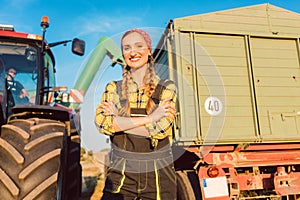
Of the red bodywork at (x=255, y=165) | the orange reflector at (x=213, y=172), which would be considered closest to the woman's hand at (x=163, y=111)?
the red bodywork at (x=255, y=165)

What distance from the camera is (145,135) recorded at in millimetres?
1763

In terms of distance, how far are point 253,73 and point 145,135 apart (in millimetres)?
3040

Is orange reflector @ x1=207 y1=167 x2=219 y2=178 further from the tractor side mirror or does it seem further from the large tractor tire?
the tractor side mirror

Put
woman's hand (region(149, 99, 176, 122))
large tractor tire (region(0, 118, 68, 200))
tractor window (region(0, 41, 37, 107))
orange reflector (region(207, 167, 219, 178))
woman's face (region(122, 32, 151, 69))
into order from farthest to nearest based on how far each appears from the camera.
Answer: tractor window (region(0, 41, 37, 107)) < orange reflector (region(207, 167, 219, 178)) < large tractor tire (region(0, 118, 68, 200)) < woman's face (region(122, 32, 151, 69)) < woman's hand (region(149, 99, 176, 122))

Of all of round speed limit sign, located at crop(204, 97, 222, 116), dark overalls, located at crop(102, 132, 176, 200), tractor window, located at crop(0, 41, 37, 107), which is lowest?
dark overalls, located at crop(102, 132, 176, 200)

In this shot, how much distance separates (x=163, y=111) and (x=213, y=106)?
2433 millimetres

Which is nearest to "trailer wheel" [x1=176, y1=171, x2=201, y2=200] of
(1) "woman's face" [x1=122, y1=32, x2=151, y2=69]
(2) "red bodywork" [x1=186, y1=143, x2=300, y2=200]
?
(2) "red bodywork" [x1=186, y1=143, x2=300, y2=200]

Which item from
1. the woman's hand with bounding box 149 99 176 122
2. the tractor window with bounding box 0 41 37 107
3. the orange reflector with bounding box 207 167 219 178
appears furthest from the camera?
the tractor window with bounding box 0 41 37 107

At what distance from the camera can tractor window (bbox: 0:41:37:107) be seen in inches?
159

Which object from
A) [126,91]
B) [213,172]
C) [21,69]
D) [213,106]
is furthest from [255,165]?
[21,69]

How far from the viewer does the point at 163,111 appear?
1.75m

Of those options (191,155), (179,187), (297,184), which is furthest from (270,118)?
(179,187)

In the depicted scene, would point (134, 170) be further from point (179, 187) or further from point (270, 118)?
point (270, 118)

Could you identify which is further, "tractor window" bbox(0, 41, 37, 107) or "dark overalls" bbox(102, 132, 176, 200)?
"tractor window" bbox(0, 41, 37, 107)
